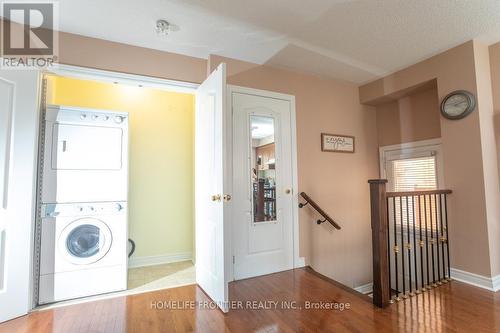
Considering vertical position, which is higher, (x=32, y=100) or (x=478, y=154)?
(x=32, y=100)

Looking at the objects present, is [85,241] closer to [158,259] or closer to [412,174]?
[158,259]

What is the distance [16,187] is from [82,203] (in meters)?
0.50

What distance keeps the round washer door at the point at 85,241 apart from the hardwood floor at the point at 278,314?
0.41 metres

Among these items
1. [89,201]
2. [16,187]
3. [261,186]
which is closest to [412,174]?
[261,186]

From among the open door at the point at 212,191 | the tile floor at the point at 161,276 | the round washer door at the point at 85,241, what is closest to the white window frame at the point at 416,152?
the open door at the point at 212,191

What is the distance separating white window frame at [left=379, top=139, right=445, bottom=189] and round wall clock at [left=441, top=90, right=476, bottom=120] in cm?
47

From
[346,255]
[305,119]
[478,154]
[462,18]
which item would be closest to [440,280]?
[346,255]

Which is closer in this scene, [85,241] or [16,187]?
[16,187]

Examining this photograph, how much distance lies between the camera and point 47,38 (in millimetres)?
2270

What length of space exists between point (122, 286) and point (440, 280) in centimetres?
325

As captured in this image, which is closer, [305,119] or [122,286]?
[122,286]

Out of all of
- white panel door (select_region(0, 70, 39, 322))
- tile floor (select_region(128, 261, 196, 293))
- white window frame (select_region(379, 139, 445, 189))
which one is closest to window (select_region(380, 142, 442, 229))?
white window frame (select_region(379, 139, 445, 189))

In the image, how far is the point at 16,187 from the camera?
2045 mm

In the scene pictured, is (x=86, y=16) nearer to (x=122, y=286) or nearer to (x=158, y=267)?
(x=122, y=286)
